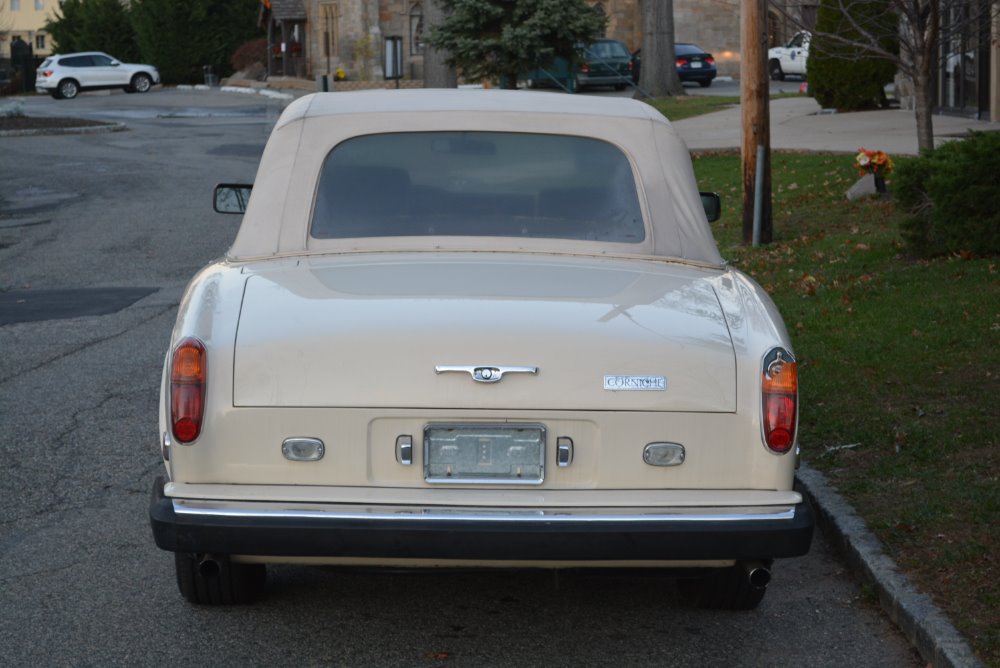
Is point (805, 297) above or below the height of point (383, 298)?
below

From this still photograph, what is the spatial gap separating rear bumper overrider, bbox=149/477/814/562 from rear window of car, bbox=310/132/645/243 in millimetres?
1344

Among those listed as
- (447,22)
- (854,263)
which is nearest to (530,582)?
(854,263)

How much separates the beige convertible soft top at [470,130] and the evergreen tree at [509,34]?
21678 mm

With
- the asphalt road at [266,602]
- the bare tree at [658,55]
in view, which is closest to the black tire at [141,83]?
the bare tree at [658,55]

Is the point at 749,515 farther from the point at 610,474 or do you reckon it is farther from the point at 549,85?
the point at 549,85

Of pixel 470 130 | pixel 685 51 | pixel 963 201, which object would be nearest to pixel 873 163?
pixel 963 201

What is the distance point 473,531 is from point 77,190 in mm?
18607

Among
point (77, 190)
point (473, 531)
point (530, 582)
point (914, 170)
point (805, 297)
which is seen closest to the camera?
point (473, 531)

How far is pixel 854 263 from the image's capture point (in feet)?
38.2

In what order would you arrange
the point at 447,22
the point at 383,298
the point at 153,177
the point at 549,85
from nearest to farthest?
the point at 383,298 → the point at 153,177 → the point at 447,22 → the point at 549,85

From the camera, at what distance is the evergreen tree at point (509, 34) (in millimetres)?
26828

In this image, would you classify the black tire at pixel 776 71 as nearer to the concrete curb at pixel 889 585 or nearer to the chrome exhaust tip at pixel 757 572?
the concrete curb at pixel 889 585

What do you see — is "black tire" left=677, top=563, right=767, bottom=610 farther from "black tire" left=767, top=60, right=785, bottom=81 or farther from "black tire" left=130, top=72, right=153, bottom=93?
"black tire" left=130, top=72, right=153, bottom=93

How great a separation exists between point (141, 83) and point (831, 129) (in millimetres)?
38264
